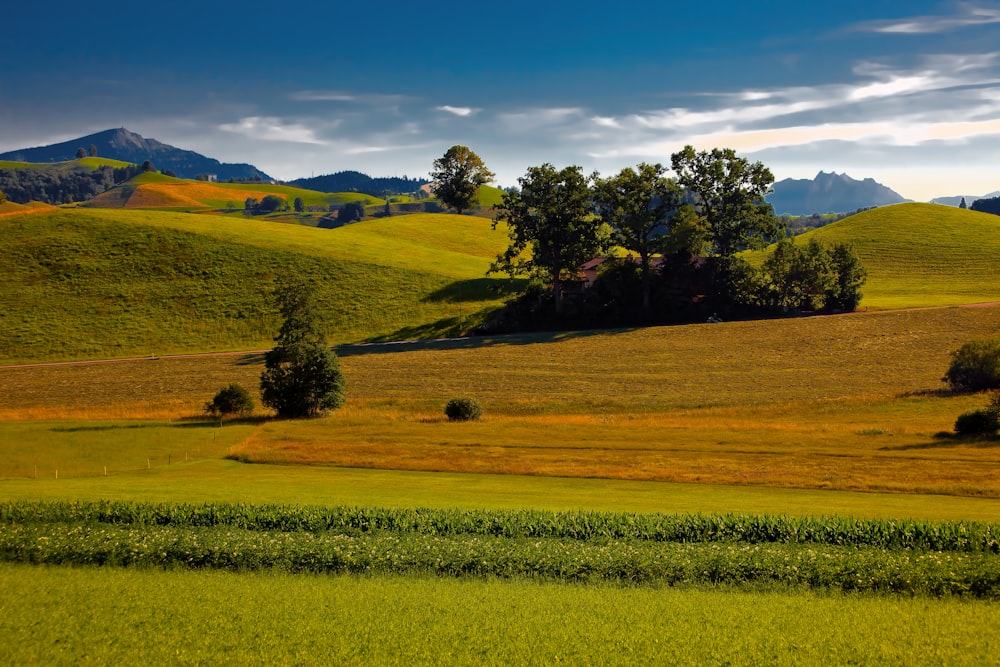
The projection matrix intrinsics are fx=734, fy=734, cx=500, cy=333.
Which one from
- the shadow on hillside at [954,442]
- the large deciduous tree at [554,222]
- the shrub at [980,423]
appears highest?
the large deciduous tree at [554,222]

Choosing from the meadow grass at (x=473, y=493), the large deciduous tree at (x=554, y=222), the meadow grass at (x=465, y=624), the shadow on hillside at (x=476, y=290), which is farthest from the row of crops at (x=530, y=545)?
the shadow on hillside at (x=476, y=290)

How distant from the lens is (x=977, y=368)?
186 ft

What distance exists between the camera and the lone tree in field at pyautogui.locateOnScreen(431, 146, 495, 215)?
17500 cm

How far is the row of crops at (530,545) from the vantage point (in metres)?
19.9

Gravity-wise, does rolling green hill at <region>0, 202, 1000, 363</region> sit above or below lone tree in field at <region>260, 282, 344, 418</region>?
above

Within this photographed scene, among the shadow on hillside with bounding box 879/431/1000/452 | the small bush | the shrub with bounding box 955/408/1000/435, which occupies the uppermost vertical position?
the shrub with bounding box 955/408/1000/435

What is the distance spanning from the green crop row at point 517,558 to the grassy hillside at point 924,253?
89.9m

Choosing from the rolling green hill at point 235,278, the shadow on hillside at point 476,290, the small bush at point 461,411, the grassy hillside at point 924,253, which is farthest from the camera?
the grassy hillside at point 924,253

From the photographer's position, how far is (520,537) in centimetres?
2306

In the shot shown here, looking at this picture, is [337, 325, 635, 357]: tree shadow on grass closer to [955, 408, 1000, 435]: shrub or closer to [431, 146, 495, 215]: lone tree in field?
[955, 408, 1000, 435]: shrub

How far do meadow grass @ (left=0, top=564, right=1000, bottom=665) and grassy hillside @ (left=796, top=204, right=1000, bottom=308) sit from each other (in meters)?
93.2

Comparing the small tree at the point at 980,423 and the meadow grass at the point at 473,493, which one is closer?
the meadow grass at the point at 473,493

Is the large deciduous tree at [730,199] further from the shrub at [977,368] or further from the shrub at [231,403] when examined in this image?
the shrub at [231,403]

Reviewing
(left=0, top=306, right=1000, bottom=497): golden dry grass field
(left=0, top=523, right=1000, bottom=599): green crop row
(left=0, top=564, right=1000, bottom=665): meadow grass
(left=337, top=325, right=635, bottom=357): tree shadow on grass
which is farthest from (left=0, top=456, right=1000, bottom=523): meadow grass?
(left=337, top=325, right=635, bottom=357): tree shadow on grass
